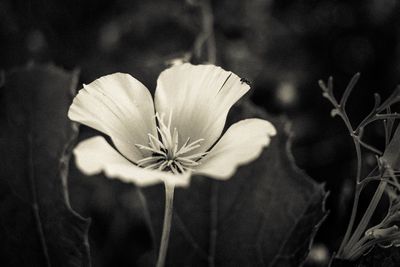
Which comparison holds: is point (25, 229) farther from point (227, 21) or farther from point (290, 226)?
point (227, 21)

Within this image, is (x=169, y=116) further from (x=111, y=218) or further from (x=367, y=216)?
(x=111, y=218)

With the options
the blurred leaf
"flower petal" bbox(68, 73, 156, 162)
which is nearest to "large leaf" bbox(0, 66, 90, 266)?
"flower petal" bbox(68, 73, 156, 162)

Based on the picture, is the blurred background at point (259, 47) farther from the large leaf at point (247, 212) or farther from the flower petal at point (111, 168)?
the flower petal at point (111, 168)

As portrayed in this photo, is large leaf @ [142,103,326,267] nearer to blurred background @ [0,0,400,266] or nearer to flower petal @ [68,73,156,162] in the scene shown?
flower petal @ [68,73,156,162]

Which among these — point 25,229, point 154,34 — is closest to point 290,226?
point 25,229

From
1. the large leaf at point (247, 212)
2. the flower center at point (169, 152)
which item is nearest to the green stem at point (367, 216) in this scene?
the large leaf at point (247, 212)

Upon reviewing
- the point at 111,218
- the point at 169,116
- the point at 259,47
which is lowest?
the point at 111,218

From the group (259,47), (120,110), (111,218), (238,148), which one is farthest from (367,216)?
(259,47)
